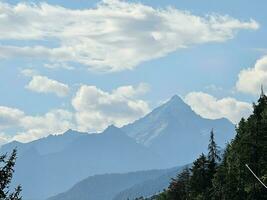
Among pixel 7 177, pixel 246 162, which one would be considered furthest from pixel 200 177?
pixel 7 177

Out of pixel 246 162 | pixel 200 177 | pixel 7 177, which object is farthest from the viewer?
pixel 200 177

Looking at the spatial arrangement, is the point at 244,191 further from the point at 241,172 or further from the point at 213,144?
the point at 213,144

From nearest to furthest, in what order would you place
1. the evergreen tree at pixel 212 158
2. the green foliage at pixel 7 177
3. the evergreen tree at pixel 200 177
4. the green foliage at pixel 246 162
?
1. the green foliage at pixel 7 177
2. the green foliage at pixel 246 162
3. the evergreen tree at pixel 212 158
4. the evergreen tree at pixel 200 177

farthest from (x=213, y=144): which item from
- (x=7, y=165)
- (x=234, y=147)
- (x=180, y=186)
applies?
(x=7, y=165)

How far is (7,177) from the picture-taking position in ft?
56.7

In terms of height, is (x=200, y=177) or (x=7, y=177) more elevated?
(x=200, y=177)

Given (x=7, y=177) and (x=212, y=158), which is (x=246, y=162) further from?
(x=7, y=177)

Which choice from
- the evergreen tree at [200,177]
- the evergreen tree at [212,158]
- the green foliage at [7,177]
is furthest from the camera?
the evergreen tree at [200,177]

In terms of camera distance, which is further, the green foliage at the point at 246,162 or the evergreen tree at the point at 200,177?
the evergreen tree at the point at 200,177

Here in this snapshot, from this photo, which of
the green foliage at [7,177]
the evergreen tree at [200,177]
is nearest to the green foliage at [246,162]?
the evergreen tree at [200,177]

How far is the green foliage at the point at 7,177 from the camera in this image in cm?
1684

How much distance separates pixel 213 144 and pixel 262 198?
20.6m

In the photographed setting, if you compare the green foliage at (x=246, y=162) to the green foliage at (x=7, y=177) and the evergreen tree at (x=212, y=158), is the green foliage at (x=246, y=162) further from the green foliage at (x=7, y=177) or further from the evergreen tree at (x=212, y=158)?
the green foliage at (x=7, y=177)

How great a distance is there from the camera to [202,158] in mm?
69750
